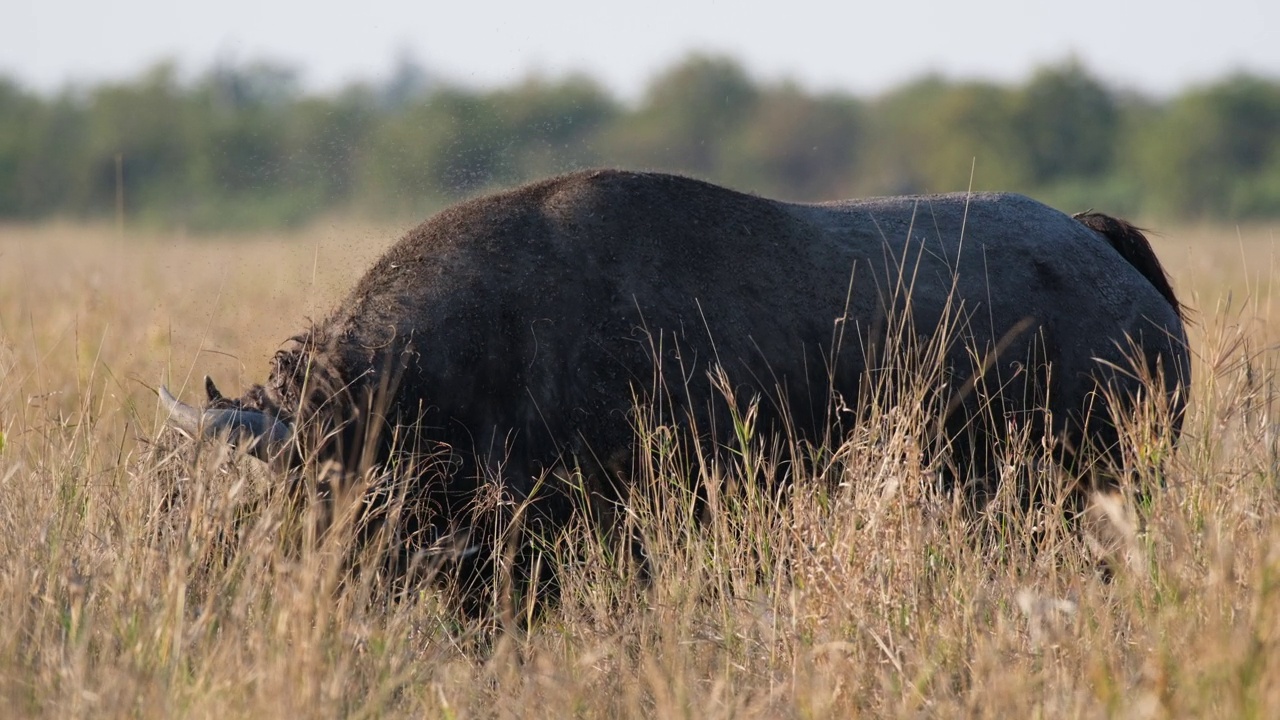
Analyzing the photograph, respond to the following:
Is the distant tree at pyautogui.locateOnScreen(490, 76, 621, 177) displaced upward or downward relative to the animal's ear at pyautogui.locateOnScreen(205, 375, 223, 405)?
upward

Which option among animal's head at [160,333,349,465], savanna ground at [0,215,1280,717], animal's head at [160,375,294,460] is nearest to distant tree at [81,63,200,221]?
animal's head at [160,333,349,465]

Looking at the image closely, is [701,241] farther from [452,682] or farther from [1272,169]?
[1272,169]

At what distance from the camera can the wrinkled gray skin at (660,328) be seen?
4.62 m

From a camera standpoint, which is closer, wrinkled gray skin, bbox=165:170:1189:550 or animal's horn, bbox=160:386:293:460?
animal's horn, bbox=160:386:293:460

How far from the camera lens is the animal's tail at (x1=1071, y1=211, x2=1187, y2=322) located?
6.20 meters

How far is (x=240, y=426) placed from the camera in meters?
4.05

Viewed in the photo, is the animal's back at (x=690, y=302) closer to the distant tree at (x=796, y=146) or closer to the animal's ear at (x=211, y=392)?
the animal's ear at (x=211, y=392)

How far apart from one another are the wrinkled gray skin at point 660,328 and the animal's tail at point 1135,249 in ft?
1.08

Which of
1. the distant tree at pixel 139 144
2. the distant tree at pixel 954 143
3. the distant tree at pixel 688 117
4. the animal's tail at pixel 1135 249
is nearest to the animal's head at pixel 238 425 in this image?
the animal's tail at pixel 1135 249

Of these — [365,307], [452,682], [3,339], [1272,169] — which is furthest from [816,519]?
[1272,169]

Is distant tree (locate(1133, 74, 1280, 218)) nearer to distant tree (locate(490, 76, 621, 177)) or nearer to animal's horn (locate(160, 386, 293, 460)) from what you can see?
distant tree (locate(490, 76, 621, 177))

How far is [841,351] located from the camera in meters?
5.20

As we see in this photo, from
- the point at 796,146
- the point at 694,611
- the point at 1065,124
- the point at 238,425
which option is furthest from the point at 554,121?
the point at 796,146

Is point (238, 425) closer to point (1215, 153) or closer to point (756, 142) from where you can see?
point (1215, 153)
